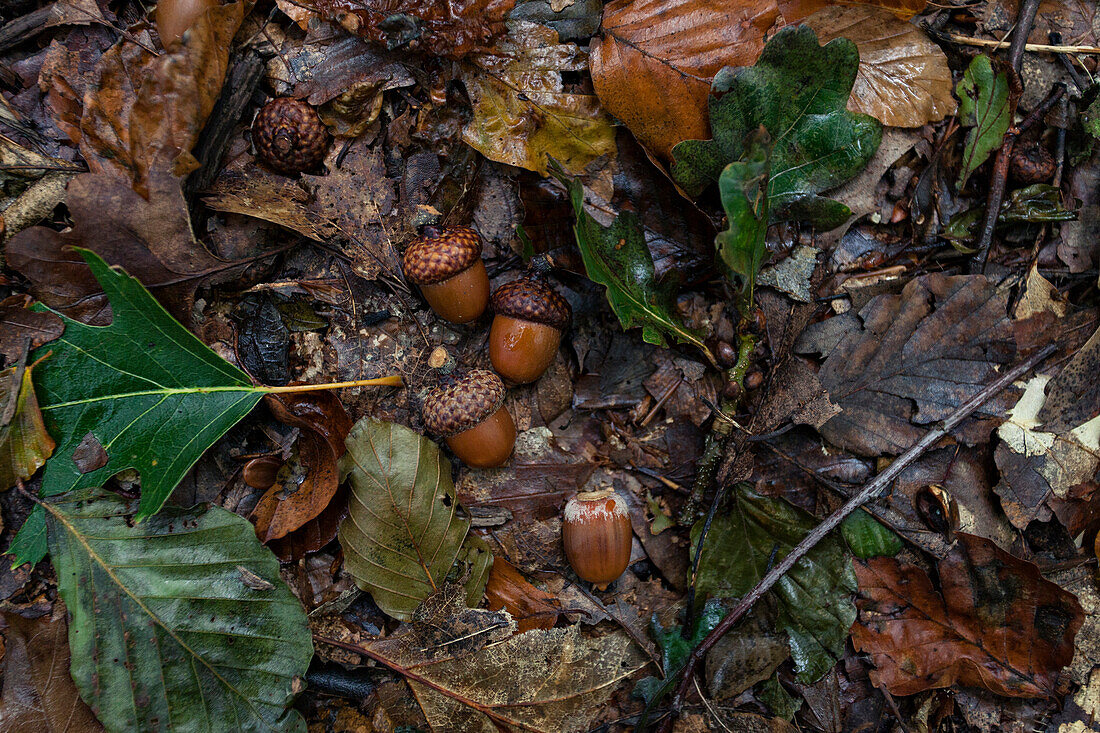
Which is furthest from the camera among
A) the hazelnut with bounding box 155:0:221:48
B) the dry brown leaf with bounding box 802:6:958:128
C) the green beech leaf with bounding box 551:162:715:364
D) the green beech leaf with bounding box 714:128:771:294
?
the dry brown leaf with bounding box 802:6:958:128

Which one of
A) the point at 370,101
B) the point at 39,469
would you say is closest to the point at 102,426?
the point at 39,469

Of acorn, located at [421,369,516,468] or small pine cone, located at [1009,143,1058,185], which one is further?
small pine cone, located at [1009,143,1058,185]

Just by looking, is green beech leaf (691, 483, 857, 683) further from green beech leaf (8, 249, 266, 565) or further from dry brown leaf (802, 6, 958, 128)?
green beech leaf (8, 249, 266, 565)

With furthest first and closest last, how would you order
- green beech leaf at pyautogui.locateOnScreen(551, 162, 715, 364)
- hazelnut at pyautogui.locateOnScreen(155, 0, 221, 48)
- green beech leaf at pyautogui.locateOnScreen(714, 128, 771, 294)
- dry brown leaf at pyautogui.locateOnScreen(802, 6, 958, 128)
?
dry brown leaf at pyautogui.locateOnScreen(802, 6, 958, 128) < green beech leaf at pyautogui.locateOnScreen(551, 162, 715, 364) < hazelnut at pyautogui.locateOnScreen(155, 0, 221, 48) < green beech leaf at pyautogui.locateOnScreen(714, 128, 771, 294)

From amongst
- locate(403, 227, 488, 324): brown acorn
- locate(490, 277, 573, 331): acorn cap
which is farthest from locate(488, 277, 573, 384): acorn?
locate(403, 227, 488, 324): brown acorn

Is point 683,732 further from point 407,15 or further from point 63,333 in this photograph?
point 407,15

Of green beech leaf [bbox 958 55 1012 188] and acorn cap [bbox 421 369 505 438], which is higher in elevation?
green beech leaf [bbox 958 55 1012 188]

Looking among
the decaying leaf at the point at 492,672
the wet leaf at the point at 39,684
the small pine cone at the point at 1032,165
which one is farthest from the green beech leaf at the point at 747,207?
the wet leaf at the point at 39,684
